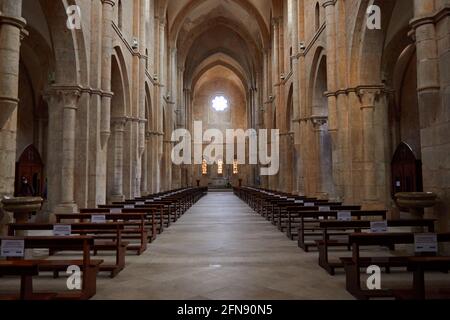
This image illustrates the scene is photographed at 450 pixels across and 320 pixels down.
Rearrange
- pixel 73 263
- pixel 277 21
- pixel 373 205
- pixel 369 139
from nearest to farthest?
1. pixel 73 263
2. pixel 373 205
3. pixel 369 139
4. pixel 277 21

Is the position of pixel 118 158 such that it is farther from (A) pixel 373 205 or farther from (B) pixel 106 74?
(A) pixel 373 205

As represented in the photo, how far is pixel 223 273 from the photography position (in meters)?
6.41

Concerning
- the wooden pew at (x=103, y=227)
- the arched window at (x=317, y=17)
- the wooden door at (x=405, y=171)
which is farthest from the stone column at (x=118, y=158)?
the wooden door at (x=405, y=171)

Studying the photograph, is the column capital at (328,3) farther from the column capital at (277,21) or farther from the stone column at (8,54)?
the column capital at (277,21)

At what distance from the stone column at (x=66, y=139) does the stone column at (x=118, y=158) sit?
16.9 ft

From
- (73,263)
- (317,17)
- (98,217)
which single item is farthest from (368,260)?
(317,17)

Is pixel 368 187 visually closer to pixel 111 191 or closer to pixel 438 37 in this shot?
pixel 438 37

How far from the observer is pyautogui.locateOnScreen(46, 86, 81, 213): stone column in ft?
39.5

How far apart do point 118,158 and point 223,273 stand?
42.0 ft

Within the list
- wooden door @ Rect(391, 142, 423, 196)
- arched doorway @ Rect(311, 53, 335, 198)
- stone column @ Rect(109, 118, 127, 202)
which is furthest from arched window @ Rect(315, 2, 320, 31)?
stone column @ Rect(109, 118, 127, 202)

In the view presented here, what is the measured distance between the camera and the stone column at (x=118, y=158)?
17578 mm
